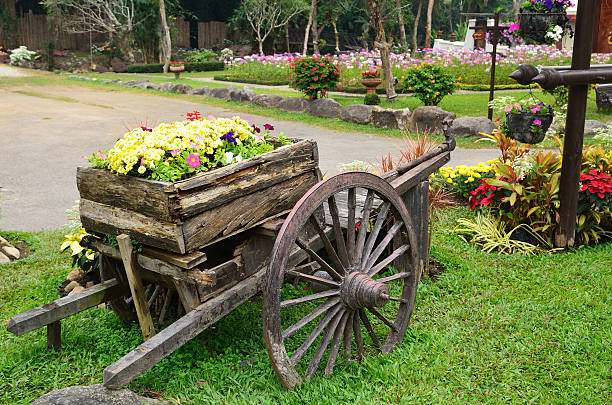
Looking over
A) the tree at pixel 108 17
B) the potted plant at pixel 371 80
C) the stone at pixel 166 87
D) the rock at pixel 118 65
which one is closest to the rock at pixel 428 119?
the potted plant at pixel 371 80

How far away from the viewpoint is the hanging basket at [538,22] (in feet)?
19.1

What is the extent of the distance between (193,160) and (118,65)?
2532 centimetres

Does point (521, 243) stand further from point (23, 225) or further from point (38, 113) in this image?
point (38, 113)

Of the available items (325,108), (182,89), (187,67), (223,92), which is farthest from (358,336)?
(187,67)

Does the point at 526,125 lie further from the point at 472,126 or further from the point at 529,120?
the point at 472,126

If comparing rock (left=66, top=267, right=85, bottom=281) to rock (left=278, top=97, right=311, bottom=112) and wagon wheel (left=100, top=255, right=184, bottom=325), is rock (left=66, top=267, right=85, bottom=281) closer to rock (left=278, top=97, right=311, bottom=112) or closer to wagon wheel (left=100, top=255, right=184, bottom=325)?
wagon wheel (left=100, top=255, right=184, bottom=325)

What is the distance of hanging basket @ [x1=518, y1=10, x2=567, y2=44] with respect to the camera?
5.81 m

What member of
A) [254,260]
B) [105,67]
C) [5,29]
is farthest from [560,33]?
[5,29]

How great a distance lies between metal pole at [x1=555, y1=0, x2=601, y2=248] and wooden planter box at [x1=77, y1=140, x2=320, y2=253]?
9.45 feet

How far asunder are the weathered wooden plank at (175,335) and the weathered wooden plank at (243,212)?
0.31 metres

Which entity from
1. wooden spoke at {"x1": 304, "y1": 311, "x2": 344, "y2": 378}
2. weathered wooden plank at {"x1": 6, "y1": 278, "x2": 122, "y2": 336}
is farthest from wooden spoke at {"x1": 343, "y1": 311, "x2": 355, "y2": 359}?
weathered wooden plank at {"x1": 6, "y1": 278, "x2": 122, "y2": 336}

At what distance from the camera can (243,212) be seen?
3.04 meters

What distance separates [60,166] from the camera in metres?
8.98

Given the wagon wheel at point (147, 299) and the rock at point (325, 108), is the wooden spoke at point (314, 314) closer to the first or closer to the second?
the wagon wheel at point (147, 299)
